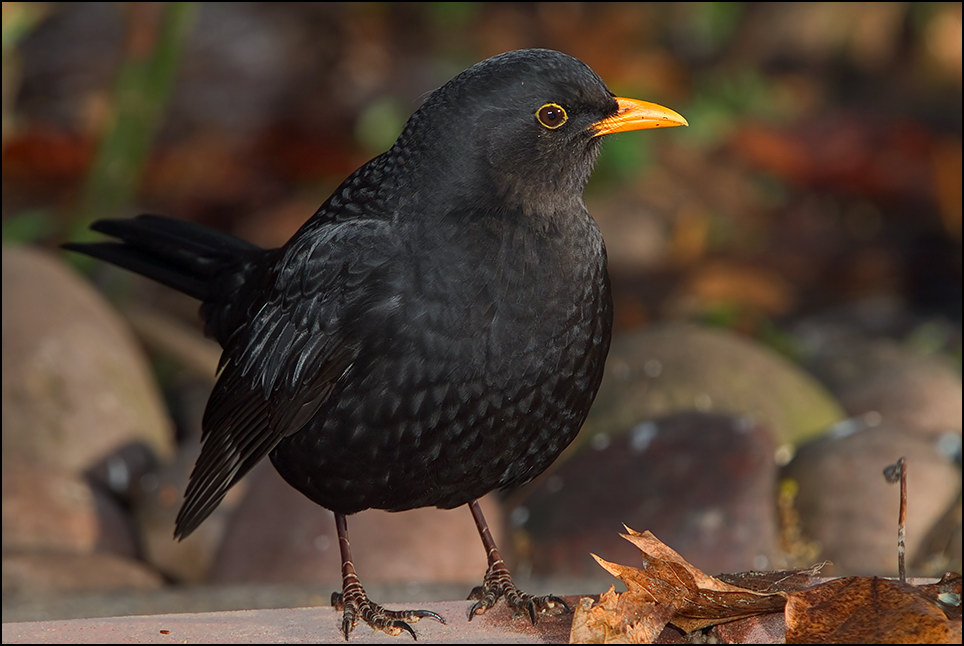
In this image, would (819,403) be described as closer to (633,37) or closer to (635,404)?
(635,404)

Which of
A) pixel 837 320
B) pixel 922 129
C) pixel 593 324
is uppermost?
pixel 922 129

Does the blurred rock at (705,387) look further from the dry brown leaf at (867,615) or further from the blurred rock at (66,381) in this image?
the dry brown leaf at (867,615)

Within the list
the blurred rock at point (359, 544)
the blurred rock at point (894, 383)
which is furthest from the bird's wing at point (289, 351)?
the blurred rock at point (894, 383)

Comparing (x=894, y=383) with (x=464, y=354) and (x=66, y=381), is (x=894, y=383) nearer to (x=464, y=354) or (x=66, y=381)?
(x=66, y=381)

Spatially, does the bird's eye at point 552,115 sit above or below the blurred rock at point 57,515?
above

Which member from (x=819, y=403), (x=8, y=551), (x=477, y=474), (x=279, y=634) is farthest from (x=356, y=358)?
(x=819, y=403)

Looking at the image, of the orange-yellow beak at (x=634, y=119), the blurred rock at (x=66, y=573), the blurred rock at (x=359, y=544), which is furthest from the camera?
the blurred rock at (x=359, y=544)

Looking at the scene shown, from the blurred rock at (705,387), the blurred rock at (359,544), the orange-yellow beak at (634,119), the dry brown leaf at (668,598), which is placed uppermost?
the blurred rock at (705,387)
